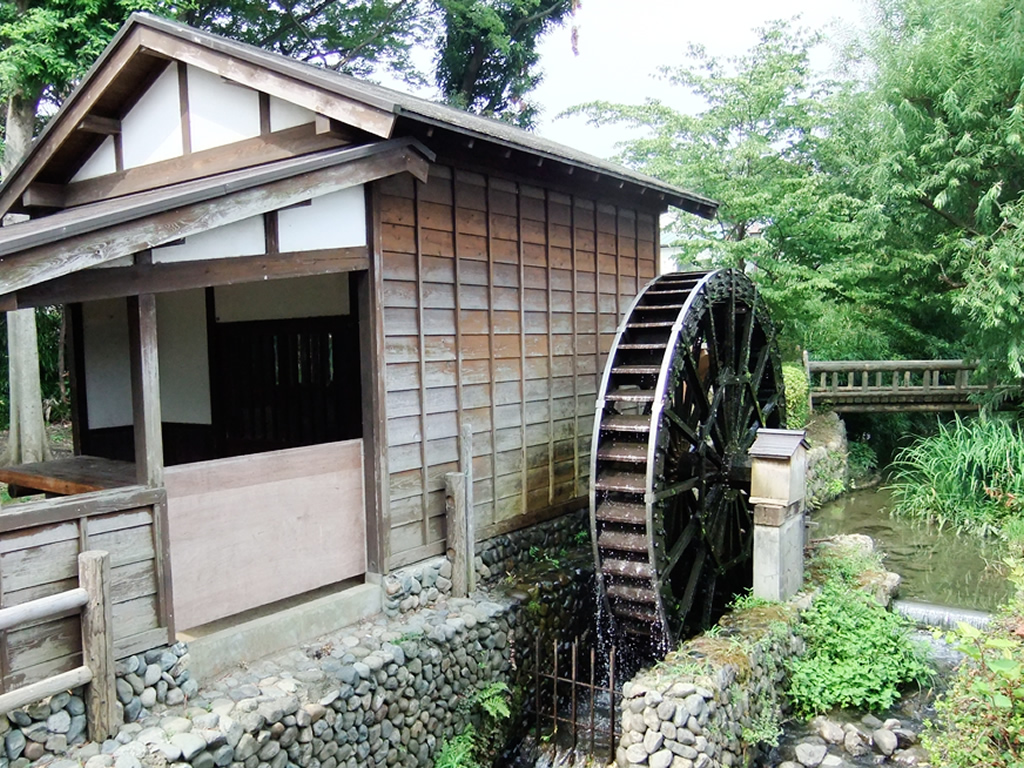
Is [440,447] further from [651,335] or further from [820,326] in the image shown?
[820,326]

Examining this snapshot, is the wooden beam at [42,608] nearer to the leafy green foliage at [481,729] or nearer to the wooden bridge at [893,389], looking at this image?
the leafy green foliage at [481,729]

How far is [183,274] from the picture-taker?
4.45 metres

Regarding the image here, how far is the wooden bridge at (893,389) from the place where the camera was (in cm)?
1364

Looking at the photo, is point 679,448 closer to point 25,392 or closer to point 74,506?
point 74,506

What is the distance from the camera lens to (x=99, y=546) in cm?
413

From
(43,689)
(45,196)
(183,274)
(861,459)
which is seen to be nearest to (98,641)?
(43,689)

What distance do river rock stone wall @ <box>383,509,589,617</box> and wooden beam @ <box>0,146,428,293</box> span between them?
9.62 ft

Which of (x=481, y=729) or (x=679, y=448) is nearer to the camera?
(x=481, y=729)

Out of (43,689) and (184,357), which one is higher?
(184,357)

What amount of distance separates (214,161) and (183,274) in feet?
6.48

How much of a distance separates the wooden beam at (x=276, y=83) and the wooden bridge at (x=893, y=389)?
10.9 m

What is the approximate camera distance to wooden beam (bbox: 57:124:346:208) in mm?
5625

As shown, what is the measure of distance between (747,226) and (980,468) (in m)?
6.72

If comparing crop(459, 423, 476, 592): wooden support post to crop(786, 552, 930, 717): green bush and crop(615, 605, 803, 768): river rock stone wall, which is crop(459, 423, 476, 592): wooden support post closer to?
crop(615, 605, 803, 768): river rock stone wall
